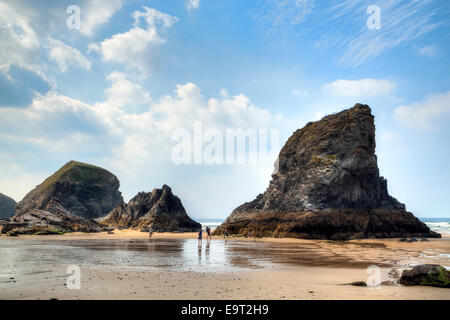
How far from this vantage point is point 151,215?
55.0 meters

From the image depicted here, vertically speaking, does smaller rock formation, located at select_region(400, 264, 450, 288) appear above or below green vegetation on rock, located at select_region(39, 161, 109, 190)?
below

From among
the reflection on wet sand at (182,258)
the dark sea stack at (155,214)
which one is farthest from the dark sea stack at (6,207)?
the reflection on wet sand at (182,258)

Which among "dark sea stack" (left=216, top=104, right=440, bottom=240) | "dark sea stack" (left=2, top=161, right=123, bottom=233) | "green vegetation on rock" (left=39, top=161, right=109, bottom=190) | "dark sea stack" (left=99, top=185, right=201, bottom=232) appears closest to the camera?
"dark sea stack" (left=216, top=104, right=440, bottom=240)

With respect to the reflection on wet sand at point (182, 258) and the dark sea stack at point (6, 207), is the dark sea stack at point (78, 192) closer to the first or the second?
the dark sea stack at point (6, 207)

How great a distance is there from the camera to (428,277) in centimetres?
898

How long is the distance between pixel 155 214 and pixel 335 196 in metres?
32.3

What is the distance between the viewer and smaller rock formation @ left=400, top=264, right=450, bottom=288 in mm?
8828

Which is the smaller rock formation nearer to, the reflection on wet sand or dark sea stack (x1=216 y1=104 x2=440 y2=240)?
the reflection on wet sand

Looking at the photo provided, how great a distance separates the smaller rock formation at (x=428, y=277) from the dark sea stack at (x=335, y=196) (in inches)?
1208

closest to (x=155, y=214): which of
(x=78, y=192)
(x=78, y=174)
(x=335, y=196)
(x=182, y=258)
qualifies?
(x=335, y=196)

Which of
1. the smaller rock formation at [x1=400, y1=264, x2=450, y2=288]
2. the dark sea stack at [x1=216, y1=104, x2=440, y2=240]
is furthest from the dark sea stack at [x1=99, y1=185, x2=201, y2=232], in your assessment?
the smaller rock formation at [x1=400, y1=264, x2=450, y2=288]

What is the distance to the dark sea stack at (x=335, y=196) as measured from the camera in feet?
133

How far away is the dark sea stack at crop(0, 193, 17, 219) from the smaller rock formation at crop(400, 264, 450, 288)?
473 ft
